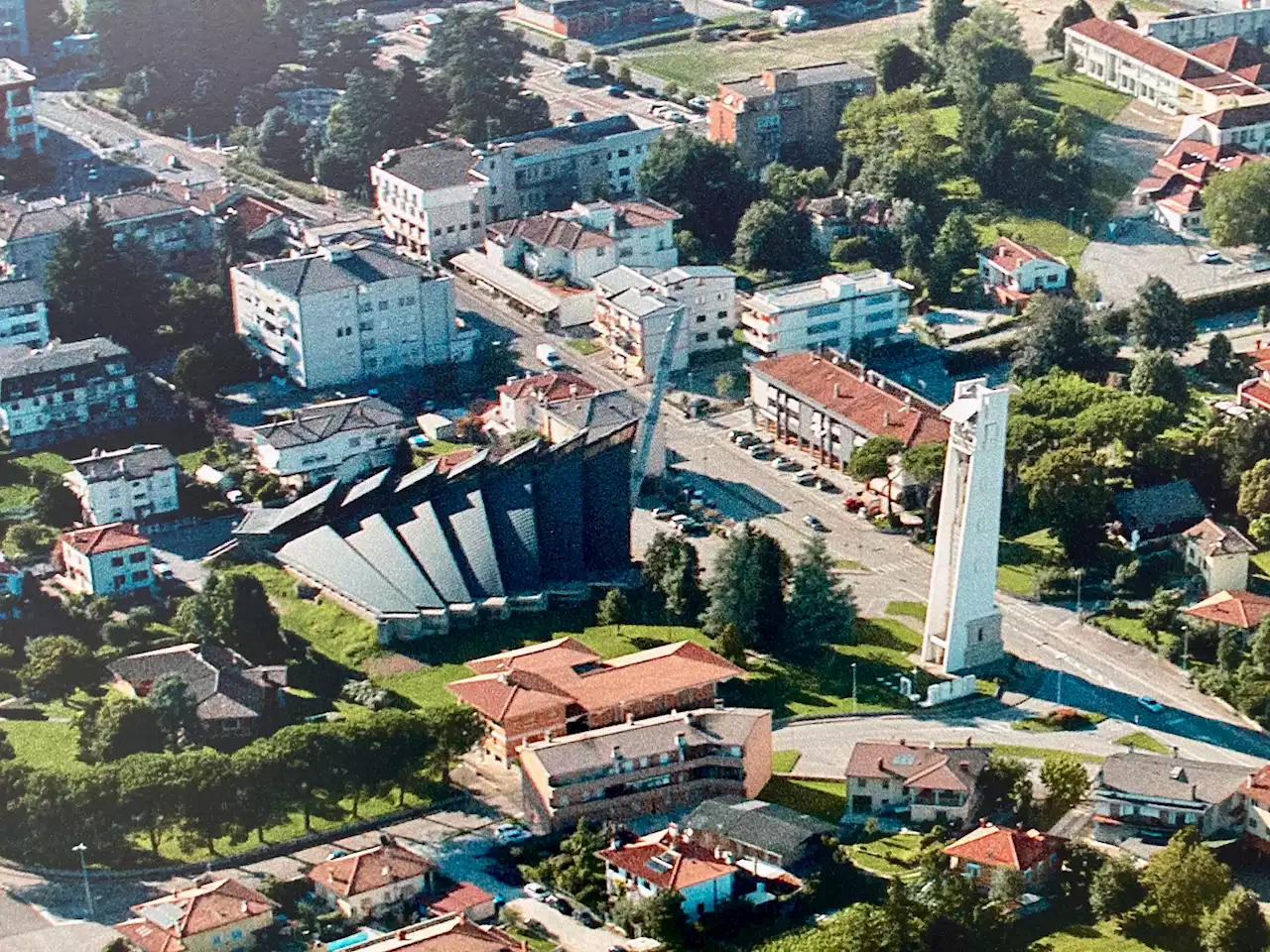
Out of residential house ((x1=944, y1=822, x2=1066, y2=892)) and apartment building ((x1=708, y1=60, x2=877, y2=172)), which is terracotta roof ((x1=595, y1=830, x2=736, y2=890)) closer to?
residential house ((x1=944, y1=822, x2=1066, y2=892))

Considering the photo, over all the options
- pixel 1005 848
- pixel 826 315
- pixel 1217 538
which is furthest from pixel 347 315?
pixel 1005 848

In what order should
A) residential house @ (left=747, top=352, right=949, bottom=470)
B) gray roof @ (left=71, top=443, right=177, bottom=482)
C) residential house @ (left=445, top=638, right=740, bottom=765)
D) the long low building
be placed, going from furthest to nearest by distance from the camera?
residential house @ (left=747, top=352, right=949, bottom=470) → gray roof @ (left=71, top=443, right=177, bottom=482) → the long low building → residential house @ (left=445, top=638, right=740, bottom=765)

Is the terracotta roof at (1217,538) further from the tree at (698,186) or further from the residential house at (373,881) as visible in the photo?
the tree at (698,186)

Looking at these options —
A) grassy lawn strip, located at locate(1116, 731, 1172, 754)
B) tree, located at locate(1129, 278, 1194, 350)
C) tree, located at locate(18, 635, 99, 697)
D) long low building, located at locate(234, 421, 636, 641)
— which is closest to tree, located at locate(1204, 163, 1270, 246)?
tree, located at locate(1129, 278, 1194, 350)

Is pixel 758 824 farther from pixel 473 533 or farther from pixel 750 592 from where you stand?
pixel 473 533

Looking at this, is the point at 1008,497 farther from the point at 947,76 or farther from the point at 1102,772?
the point at 947,76

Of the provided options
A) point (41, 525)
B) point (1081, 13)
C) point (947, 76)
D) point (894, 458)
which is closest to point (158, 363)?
point (41, 525)
